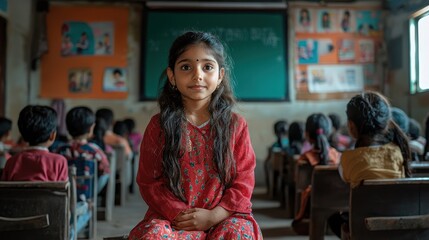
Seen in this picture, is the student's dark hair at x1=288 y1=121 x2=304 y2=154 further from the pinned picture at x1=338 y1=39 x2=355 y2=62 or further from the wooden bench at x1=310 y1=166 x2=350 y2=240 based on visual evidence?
the pinned picture at x1=338 y1=39 x2=355 y2=62

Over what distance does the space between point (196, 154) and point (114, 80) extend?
5.05 meters

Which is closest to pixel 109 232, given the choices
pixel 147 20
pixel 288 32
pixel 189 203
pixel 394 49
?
pixel 189 203

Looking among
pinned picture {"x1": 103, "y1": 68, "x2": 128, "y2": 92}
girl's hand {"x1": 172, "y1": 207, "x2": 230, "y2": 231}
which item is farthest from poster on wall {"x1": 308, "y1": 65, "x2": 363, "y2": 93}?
girl's hand {"x1": 172, "y1": 207, "x2": 230, "y2": 231}

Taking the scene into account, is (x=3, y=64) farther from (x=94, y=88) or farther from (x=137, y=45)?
(x=137, y=45)

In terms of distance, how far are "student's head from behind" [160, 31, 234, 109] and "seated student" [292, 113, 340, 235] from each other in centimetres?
147

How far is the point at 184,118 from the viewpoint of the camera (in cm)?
147

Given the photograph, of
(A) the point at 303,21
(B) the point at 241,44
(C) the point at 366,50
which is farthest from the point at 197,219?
(C) the point at 366,50

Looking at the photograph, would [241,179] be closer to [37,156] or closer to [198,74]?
[198,74]

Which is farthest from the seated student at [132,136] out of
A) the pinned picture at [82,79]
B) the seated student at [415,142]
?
the seated student at [415,142]

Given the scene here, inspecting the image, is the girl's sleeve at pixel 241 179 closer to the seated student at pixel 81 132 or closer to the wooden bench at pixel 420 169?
the wooden bench at pixel 420 169

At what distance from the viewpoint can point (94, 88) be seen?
6.23 metres

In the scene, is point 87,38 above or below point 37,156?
above

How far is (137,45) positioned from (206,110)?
504cm

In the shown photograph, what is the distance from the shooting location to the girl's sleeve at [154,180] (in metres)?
1.34
